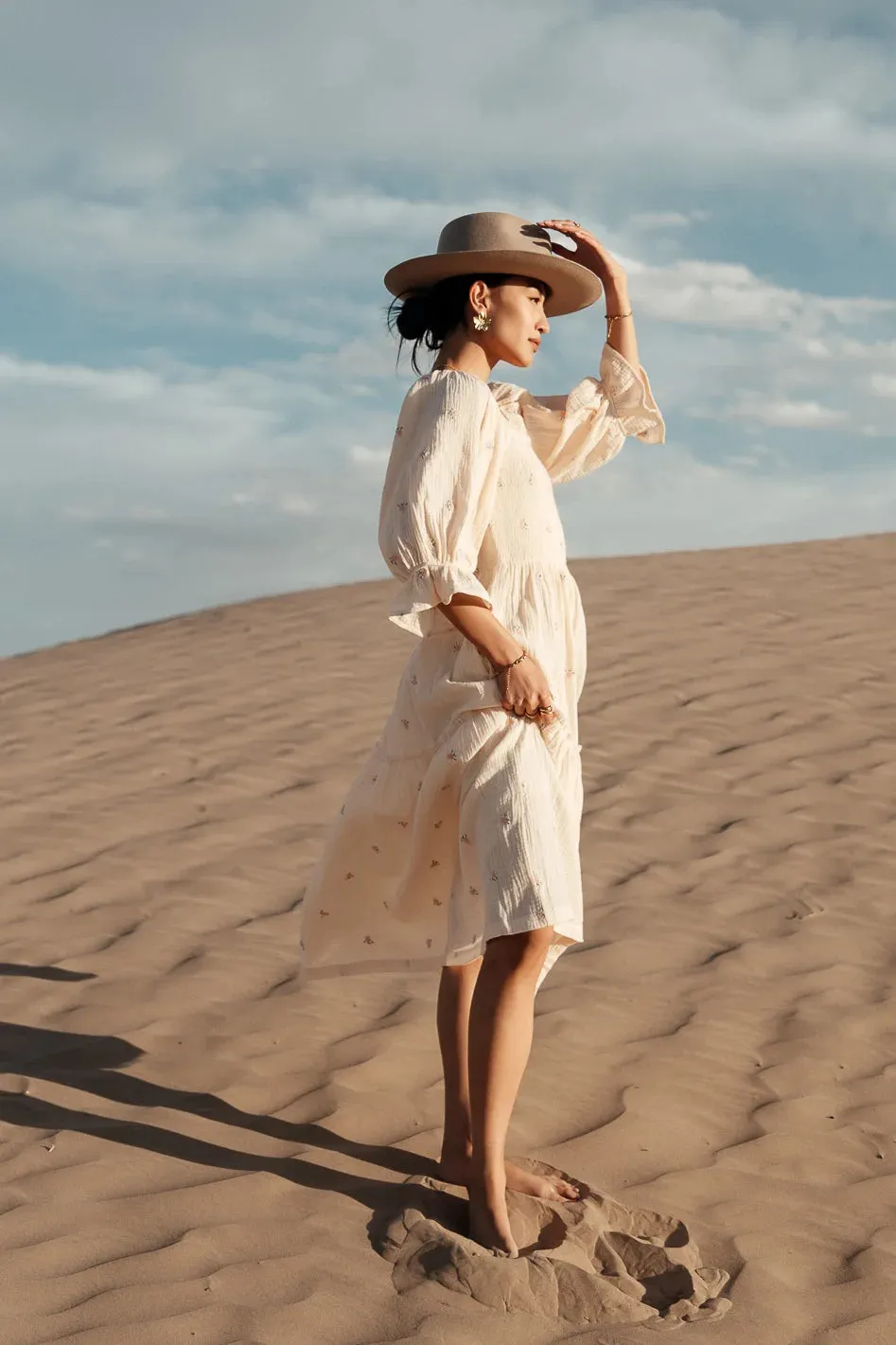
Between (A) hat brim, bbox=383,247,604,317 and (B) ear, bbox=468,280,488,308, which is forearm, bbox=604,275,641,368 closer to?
(A) hat brim, bbox=383,247,604,317

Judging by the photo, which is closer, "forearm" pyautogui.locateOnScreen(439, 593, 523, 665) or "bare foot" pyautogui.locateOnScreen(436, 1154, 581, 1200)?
"forearm" pyautogui.locateOnScreen(439, 593, 523, 665)

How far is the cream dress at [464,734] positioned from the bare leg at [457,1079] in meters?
0.08

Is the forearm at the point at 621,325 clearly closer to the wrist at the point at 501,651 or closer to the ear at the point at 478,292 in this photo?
the ear at the point at 478,292

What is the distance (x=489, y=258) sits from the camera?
2791 millimetres

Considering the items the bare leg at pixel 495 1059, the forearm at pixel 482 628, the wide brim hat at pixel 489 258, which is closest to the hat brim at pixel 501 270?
the wide brim hat at pixel 489 258

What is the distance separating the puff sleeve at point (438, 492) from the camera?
261 cm

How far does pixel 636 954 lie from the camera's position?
448cm

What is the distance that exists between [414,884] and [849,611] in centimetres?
759

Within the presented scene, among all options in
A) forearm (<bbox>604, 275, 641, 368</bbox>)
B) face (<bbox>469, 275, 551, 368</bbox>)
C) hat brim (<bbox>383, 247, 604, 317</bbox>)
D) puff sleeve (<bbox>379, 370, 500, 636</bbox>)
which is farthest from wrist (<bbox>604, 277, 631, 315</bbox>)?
puff sleeve (<bbox>379, 370, 500, 636</bbox>)

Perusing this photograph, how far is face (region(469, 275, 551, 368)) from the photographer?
2.85 meters

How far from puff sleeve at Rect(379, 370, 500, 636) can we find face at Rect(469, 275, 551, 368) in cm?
15

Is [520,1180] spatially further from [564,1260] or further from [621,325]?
[621,325]

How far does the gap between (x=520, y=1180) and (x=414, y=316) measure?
1803 mm

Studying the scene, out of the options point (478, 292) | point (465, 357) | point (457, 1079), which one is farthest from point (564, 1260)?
point (478, 292)
